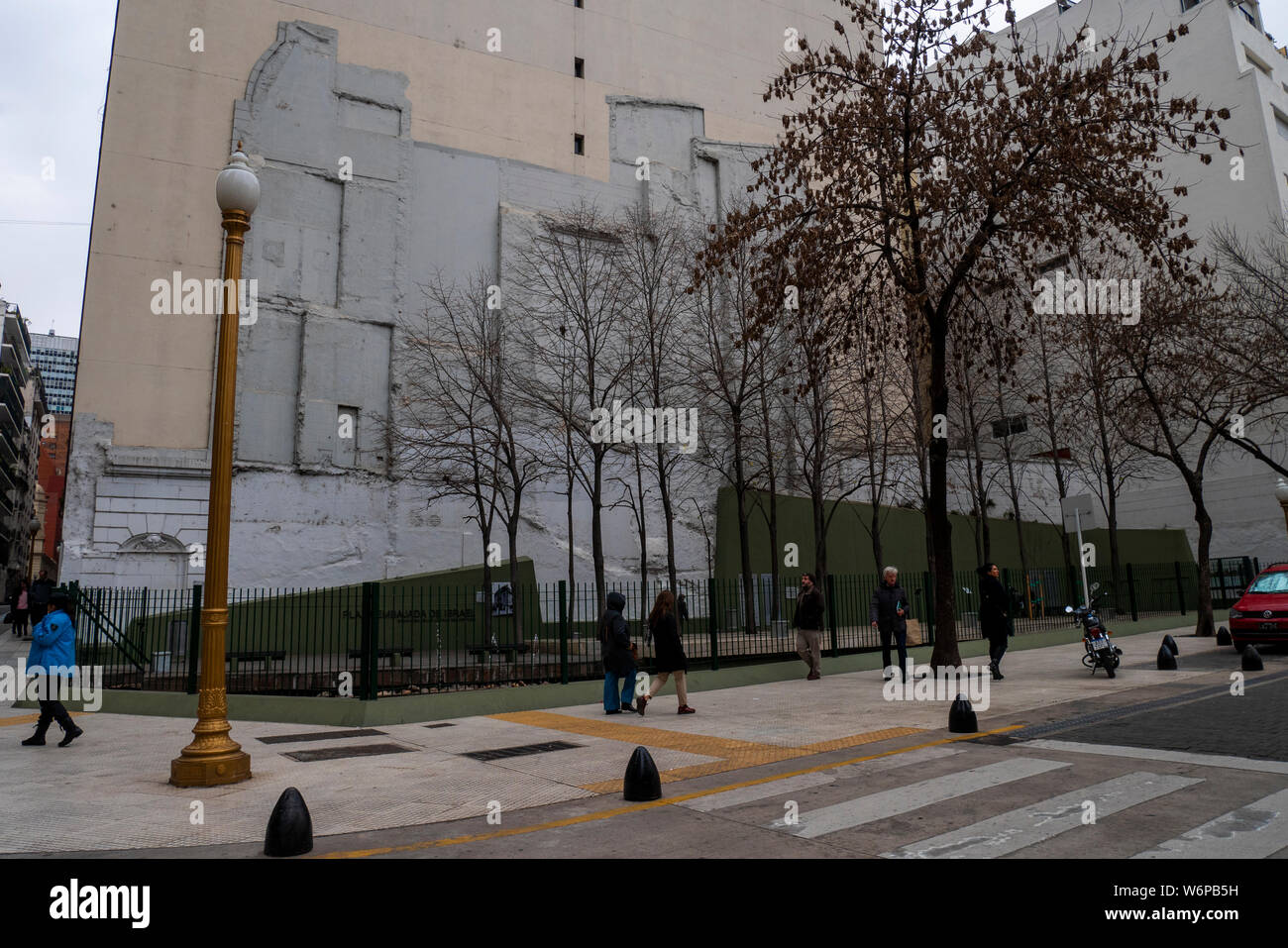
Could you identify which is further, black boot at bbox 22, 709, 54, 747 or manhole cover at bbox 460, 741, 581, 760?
black boot at bbox 22, 709, 54, 747

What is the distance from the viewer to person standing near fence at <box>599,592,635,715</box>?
11641mm

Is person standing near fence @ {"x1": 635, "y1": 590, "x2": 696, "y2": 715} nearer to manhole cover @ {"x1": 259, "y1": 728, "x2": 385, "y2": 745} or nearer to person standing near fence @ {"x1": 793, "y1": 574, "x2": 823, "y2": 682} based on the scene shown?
person standing near fence @ {"x1": 793, "y1": 574, "x2": 823, "y2": 682}

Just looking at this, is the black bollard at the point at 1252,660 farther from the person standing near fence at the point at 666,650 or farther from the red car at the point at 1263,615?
the person standing near fence at the point at 666,650

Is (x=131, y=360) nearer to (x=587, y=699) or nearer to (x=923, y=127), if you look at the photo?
(x=587, y=699)

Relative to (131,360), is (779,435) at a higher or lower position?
lower

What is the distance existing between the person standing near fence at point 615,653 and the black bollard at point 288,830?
6.48 metres

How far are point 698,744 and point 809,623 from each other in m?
6.08

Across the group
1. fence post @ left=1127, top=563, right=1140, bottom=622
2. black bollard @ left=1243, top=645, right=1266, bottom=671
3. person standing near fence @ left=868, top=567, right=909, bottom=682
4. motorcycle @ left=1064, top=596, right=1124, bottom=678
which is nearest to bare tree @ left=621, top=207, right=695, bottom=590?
person standing near fence @ left=868, top=567, right=909, bottom=682

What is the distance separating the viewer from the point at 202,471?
24578 millimetres

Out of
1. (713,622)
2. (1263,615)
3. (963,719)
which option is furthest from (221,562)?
(1263,615)

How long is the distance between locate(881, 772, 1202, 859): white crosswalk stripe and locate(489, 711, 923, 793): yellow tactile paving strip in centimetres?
283

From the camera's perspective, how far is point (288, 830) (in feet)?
17.1
